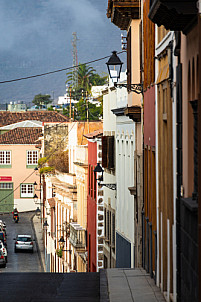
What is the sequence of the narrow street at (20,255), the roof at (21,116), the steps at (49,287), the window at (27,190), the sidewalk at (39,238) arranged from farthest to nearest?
the roof at (21,116) < the window at (27,190) < the sidewalk at (39,238) < the narrow street at (20,255) < the steps at (49,287)

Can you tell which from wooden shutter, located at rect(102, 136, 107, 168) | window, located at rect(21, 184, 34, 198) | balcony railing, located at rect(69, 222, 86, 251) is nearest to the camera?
wooden shutter, located at rect(102, 136, 107, 168)

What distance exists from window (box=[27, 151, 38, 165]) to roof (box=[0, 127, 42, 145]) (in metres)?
1.06

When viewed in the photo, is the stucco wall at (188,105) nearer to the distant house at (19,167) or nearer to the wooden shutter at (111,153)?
the wooden shutter at (111,153)

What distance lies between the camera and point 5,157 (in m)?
83.8

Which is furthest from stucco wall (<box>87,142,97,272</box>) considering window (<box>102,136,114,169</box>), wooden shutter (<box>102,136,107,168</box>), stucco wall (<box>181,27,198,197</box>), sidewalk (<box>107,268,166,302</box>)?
stucco wall (<box>181,27,198,197</box>)

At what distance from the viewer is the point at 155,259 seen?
658 inches

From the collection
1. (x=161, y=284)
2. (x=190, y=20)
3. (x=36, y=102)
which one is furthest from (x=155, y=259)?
(x=36, y=102)

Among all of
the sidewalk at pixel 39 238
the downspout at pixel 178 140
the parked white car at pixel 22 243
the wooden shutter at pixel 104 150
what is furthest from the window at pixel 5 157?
the downspout at pixel 178 140

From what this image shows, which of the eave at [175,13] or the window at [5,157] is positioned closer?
the eave at [175,13]

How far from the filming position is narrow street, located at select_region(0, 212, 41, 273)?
4550 cm

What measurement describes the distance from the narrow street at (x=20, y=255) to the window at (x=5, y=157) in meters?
8.66

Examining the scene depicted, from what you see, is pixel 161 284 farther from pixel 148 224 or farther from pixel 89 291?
pixel 148 224

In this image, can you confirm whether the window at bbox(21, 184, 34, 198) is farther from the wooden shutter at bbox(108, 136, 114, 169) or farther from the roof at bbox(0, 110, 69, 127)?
the wooden shutter at bbox(108, 136, 114, 169)

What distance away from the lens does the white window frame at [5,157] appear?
274ft
